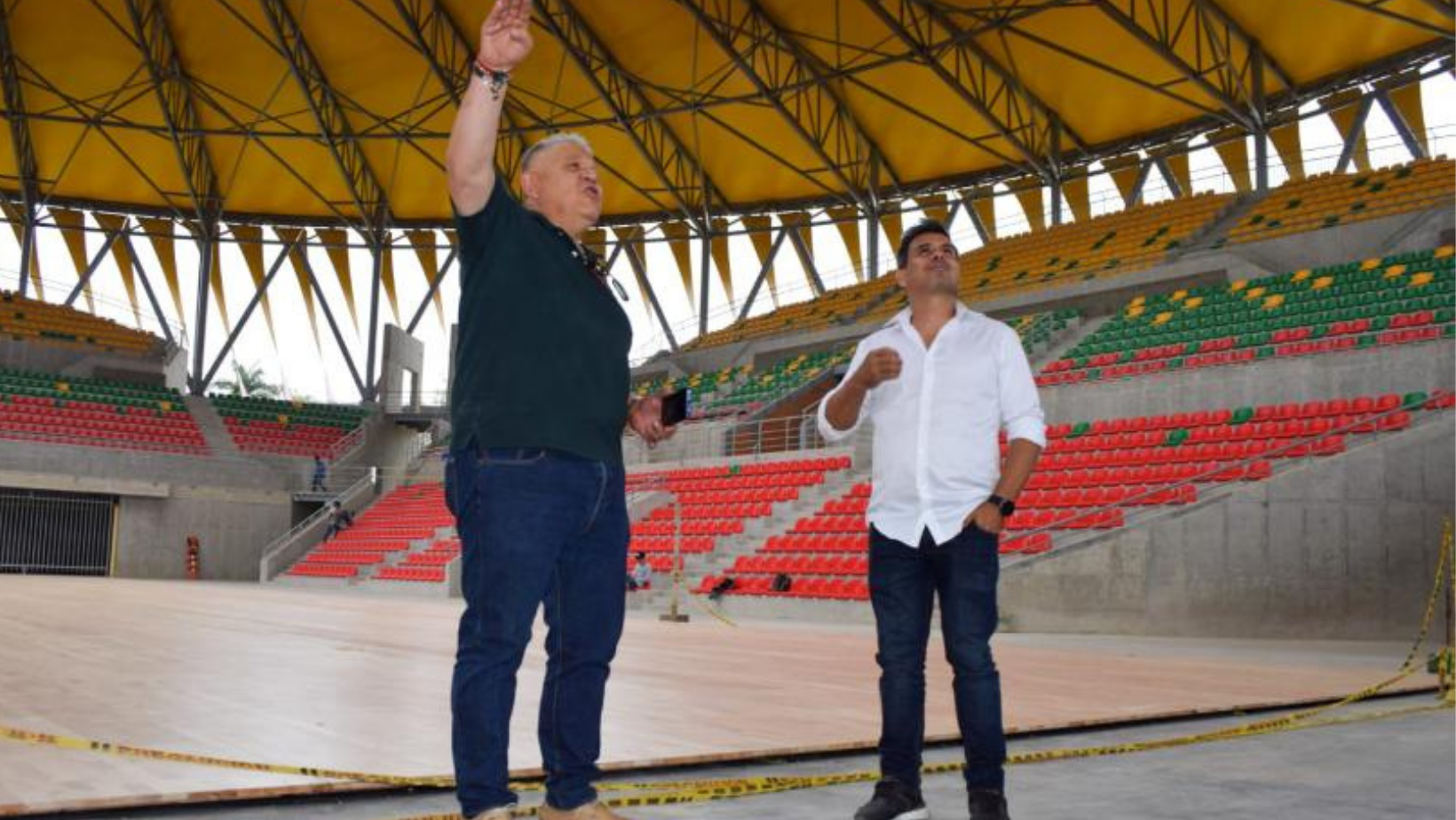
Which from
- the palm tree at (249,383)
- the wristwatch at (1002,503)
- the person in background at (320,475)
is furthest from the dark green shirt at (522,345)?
the palm tree at (249,383)

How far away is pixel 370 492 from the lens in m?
30.2

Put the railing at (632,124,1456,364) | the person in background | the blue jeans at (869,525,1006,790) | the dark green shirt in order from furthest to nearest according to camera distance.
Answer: the person in background → the railing at (632,124,1456,364) → the blue jeans at (869,525,1006,790) → the dark green shirt

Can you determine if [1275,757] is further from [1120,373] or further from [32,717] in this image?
[1120,373]

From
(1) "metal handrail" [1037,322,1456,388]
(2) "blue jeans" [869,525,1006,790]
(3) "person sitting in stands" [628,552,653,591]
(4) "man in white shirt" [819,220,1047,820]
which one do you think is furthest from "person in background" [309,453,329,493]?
(2) "blue jeans" [869,525,1006,790]

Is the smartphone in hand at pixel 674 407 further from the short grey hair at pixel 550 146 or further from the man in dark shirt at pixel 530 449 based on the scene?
the short grey hair at pixel 550 146

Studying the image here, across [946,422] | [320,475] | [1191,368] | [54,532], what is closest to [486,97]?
[946,422]

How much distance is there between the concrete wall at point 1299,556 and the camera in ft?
37.1

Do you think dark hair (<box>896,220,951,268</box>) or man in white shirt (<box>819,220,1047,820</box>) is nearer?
man in white shirt (<box>819,220,1047,820</box>)

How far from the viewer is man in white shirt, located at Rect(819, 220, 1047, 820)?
10.1 feet

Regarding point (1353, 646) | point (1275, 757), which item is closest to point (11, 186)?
point (1353, 646)

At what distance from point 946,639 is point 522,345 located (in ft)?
4.57

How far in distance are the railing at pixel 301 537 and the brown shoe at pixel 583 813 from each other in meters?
25.3

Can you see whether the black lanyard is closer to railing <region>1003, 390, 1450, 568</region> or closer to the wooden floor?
the wooden floor

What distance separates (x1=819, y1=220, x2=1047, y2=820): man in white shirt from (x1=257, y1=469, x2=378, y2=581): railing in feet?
82.6
